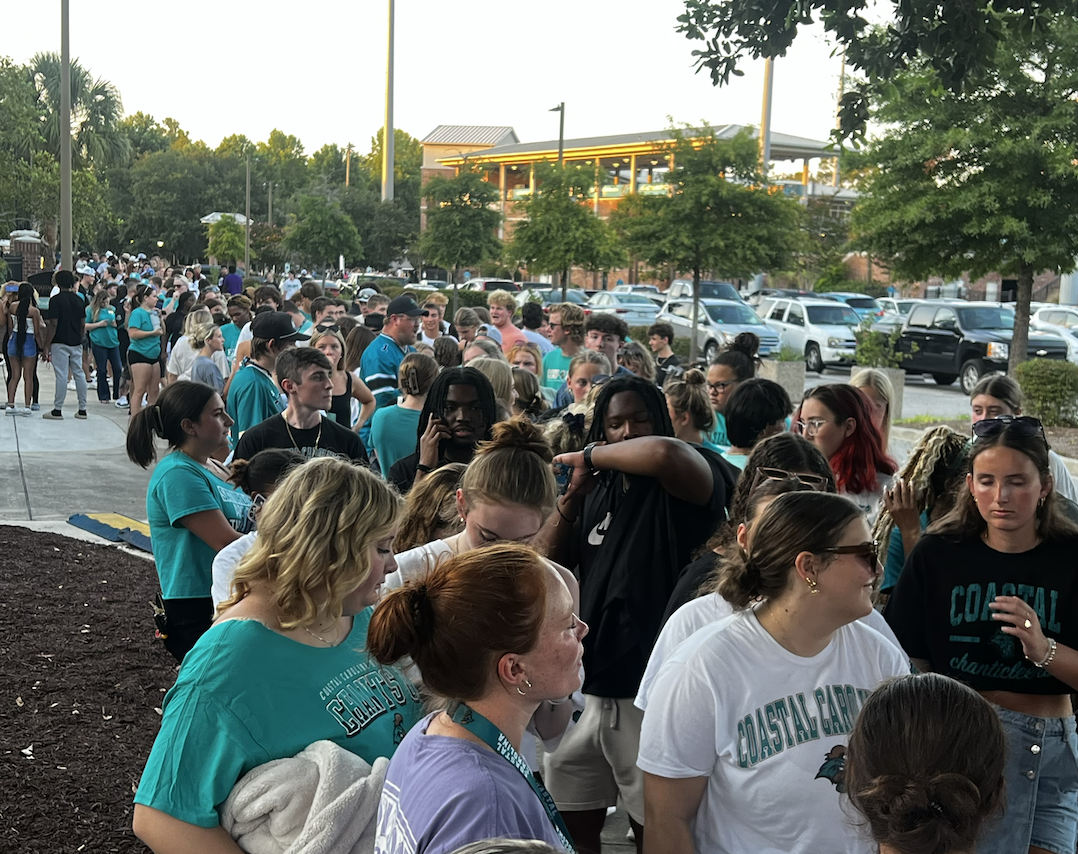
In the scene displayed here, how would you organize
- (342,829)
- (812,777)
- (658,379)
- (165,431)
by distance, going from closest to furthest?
1. (342,829)
2. (812,777)
3. (165,431)
4. (658,379)

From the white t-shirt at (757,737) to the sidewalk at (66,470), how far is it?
8.73 meters

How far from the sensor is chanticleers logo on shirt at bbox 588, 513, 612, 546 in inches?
167

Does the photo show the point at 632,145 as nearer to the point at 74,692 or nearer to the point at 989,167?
the point at 989,167

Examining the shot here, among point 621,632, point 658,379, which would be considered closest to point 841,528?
point 621,632

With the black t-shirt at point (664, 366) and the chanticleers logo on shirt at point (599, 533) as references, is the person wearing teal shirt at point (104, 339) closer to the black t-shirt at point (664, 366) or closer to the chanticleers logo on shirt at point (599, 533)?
the black t-shirt at point (664, 366)

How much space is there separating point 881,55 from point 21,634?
6674 millimetres

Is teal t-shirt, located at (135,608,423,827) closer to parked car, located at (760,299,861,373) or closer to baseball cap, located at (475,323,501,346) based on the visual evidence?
baseball cap, located at (475,323,501,346)

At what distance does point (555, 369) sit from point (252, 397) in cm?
349

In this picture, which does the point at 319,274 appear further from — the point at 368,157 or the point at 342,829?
the point at 368,157

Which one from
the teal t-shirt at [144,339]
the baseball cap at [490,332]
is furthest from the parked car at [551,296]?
the baseball cap at [490,332]

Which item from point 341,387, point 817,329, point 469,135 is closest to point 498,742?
point 341,387

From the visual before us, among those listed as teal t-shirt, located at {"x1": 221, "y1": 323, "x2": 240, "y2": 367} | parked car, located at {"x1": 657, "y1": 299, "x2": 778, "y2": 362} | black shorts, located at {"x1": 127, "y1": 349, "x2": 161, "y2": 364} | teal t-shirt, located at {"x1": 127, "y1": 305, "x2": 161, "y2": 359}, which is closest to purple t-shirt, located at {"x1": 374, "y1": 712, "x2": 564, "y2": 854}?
teal t-shirt, located at {"x1": 221, "y1": 323, "x2": 240, "y2": 367}

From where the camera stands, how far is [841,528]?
2.85m

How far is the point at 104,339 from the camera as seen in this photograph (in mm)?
17812
